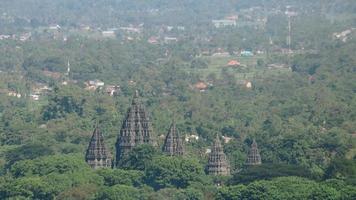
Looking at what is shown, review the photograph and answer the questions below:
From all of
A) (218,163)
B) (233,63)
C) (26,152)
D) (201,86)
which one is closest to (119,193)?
(218,163)

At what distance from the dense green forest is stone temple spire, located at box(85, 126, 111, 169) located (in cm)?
138

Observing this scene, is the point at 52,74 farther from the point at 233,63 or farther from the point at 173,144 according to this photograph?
the point at 173,144

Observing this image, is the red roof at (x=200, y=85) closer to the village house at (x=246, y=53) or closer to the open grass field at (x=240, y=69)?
the open grass field at (x=240, y=69)

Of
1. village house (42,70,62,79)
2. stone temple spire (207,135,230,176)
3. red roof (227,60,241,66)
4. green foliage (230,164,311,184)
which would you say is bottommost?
red roof (227,60,241,66)

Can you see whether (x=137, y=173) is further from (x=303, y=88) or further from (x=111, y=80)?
(x=111, y=80)

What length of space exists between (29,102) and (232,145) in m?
40.5

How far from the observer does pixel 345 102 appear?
12394cm

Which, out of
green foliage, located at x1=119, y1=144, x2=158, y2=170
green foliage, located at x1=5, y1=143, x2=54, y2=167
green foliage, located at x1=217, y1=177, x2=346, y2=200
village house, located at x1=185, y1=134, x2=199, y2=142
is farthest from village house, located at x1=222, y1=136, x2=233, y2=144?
green foliage, located at x1=217, y1=177, x2=346, y2=200

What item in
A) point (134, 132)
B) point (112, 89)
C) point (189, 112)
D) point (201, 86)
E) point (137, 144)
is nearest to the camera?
point (137, 144)

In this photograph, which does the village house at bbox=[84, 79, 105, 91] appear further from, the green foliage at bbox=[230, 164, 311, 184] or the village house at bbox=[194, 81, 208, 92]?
the green foliage at bbox=[230, 164, 311, 184]

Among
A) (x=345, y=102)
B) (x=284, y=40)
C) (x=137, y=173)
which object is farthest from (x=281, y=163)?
(x=284, y=40)

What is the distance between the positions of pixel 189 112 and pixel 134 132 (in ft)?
104

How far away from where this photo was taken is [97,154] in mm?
91375

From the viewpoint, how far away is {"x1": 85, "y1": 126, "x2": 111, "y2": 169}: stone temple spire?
91.1m
